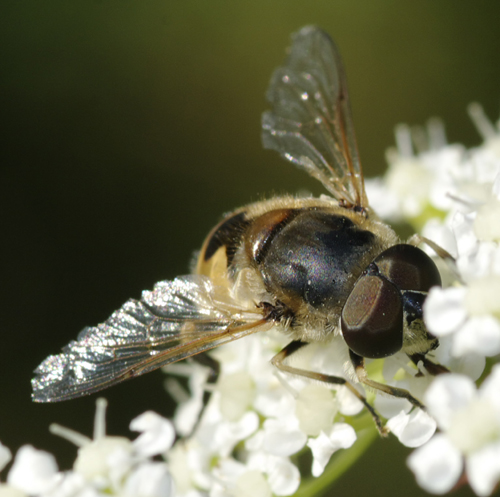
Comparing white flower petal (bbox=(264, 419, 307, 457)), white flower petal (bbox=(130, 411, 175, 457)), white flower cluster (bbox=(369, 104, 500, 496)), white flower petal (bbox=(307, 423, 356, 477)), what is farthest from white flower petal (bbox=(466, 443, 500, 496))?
white flower petal (bbox=(130, 411, 175, 457))

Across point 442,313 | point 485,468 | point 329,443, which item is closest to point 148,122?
point 329,443

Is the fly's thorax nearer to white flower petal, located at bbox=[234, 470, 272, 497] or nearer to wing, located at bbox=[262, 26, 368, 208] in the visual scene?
wing, located at bbox=[262, 26, 368, 208]

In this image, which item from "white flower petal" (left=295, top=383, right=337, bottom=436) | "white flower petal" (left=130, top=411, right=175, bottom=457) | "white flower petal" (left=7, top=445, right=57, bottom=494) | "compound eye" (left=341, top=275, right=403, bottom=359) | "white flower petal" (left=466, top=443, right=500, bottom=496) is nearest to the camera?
"white flower petal" (left=466, top=443, right=500, bottom=496)

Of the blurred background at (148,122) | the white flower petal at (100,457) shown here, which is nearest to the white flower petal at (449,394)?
the white flower petal at (100,457)

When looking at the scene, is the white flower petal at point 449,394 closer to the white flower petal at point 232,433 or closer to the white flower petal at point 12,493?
the white flower petal at point 232,433

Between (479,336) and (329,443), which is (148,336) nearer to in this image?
(329,443)

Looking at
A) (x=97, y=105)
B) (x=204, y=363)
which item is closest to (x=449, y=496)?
(x=204, y=363)

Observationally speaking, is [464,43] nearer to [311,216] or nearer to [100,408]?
[311,216]
